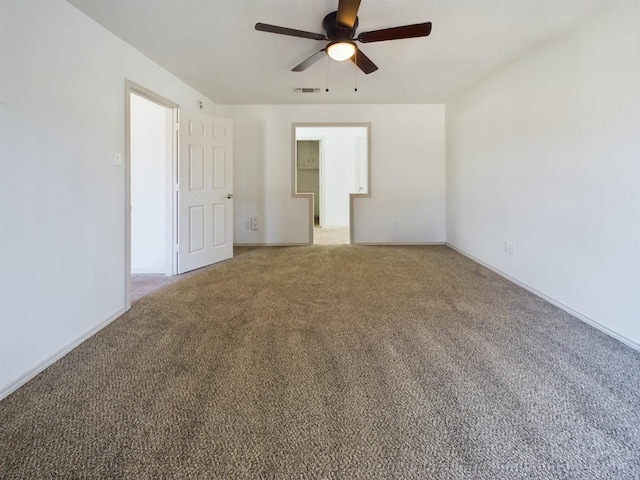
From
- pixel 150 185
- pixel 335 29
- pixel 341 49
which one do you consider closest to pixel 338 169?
pixel 150 185

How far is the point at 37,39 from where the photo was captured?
1.91 meters

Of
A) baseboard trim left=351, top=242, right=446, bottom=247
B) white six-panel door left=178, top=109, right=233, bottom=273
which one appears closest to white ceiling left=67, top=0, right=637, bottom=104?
white six-panel door left=178, top=109, right=233, bottom=273

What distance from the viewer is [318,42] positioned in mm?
2973

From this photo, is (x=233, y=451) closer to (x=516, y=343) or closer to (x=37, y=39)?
(x=516, y=343)

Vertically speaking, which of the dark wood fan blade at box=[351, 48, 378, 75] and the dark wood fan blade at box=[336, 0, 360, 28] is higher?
the dark wood fan blade at box=[351, 48, 378, 75]

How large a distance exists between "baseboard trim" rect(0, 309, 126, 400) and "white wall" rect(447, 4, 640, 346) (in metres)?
3.68

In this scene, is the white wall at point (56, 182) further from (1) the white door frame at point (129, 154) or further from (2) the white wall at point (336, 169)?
(2) the white wall at point (336, 169)

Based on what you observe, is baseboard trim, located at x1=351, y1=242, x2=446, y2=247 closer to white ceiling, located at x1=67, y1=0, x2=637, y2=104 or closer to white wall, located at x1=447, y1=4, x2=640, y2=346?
white wall, located at x1=447, y1=4, x2=640, y2=346

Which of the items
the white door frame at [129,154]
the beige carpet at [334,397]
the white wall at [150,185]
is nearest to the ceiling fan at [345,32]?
the white door frame at [129,154]

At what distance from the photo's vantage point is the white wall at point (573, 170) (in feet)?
7.19

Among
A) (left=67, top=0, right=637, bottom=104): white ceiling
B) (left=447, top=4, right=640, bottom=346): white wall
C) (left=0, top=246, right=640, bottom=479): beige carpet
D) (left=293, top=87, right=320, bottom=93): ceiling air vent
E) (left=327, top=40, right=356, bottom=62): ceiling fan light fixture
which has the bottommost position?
(left=0, top=246, right=640, bottom=479): beige carpet

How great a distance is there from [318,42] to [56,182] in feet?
7.81

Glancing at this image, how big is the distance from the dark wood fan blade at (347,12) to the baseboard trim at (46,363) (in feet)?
9.18

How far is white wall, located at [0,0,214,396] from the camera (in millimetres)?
1742
